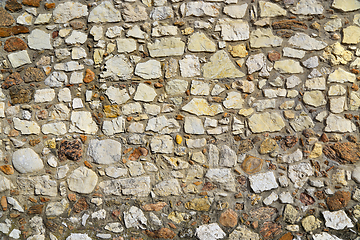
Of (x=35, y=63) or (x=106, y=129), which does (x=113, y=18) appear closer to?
(x=35, y=63)

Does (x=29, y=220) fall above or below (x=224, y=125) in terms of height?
below

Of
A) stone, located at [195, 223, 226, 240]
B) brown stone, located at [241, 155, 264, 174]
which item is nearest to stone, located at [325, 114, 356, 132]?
brown stone, located at [241, 155, 264, 174]

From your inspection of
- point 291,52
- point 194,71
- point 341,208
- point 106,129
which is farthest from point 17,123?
point 341,208

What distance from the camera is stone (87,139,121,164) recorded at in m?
2.46

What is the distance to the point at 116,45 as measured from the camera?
2510 mm

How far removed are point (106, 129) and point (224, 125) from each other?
47.3 inches

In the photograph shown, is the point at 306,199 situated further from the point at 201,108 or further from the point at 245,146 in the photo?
the point at 201,108

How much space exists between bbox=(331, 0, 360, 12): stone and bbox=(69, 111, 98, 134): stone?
9.13 ft

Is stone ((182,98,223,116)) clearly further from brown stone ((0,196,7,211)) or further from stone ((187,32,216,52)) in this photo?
brown stone ((0,196,7,211))

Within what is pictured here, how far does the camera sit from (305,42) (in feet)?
8.36

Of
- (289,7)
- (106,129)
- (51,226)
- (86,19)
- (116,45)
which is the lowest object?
(51,226)

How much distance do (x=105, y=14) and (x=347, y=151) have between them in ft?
9.40

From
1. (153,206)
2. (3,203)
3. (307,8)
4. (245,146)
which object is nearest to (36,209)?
(3,203)

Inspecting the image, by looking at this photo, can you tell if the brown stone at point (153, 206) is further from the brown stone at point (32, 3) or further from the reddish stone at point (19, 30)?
the brown stone at point (32, 3)
